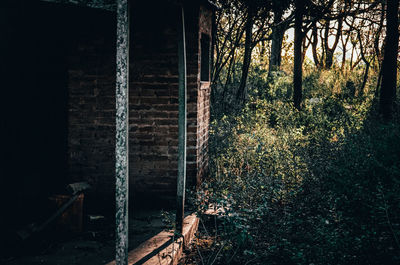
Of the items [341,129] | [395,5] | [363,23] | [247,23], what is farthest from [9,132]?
[363,23]

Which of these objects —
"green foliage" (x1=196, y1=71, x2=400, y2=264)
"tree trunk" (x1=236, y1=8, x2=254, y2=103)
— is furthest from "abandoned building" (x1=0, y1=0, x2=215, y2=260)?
"tree trunk" (x1=236, y1=8, x2=254, y2=103)

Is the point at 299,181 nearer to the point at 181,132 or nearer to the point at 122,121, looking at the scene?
the point at 181,132

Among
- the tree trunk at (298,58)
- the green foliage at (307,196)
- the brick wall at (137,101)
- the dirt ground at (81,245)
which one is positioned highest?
the tree trunk at (298,58)

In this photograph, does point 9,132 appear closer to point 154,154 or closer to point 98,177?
point 98,177

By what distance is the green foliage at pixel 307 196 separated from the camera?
12.3ft

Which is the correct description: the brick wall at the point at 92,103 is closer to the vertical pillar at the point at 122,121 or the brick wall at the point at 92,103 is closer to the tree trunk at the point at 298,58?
the vertical pillar at the point at 122,121

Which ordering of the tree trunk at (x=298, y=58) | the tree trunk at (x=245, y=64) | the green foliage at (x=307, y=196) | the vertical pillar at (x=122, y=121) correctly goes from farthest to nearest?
1. the tree trunk at (x=298, y=58)
2. the tree trunk at (x=245, y=64)
3. the green foliage at (x=307, y=196)
4. the vertical pillar at (x=122, y=121)

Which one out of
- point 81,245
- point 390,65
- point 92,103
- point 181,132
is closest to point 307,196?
point 181,132

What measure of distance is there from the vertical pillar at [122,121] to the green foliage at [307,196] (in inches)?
46.0

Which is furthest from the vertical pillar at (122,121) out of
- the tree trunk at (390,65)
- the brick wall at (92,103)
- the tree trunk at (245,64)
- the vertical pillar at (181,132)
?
the tree trunk at (245,64)

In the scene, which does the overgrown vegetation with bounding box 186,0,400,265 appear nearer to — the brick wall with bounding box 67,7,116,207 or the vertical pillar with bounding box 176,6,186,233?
the vertical pillar with bounding box 176,6,186,233

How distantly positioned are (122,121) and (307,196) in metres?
3.50

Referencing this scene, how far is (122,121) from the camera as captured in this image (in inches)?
107

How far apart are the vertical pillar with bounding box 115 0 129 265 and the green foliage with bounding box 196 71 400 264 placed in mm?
1168
